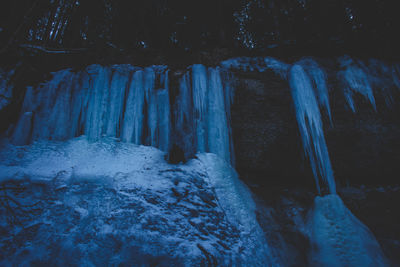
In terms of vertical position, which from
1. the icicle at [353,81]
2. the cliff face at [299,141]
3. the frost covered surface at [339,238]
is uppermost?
the icicle at [353,81]

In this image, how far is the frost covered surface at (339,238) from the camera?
2449 mm

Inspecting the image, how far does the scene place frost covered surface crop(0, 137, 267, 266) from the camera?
2.08m

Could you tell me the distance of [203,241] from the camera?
225 centimetres

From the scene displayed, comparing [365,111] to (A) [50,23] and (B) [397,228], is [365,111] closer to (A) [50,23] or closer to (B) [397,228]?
(B) [397,228]

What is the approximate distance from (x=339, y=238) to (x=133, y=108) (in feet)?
10.8

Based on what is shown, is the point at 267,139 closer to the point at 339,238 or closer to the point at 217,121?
the point at 217,121

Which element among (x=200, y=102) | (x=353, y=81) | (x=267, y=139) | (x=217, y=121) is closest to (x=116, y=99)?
(x=200, y=102)

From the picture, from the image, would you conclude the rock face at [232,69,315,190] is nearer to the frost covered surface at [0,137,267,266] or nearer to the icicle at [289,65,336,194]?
the icicle at [289,65,336,194]

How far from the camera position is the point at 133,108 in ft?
10.6

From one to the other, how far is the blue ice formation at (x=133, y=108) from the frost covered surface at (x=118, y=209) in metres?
0.17

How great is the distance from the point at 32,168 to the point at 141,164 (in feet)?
4.74

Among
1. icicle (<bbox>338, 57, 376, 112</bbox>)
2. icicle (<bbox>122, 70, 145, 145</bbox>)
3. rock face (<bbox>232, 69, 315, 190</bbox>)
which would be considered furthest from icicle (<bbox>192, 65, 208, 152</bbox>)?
icicle (<bbox>338, 57, 376, 112</bbox>)

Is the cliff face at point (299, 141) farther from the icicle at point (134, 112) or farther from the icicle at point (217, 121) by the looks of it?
the icicle at point (134, 112)

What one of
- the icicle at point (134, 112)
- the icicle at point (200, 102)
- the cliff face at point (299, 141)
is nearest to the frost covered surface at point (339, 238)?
the cliff face at point (299, 141)
